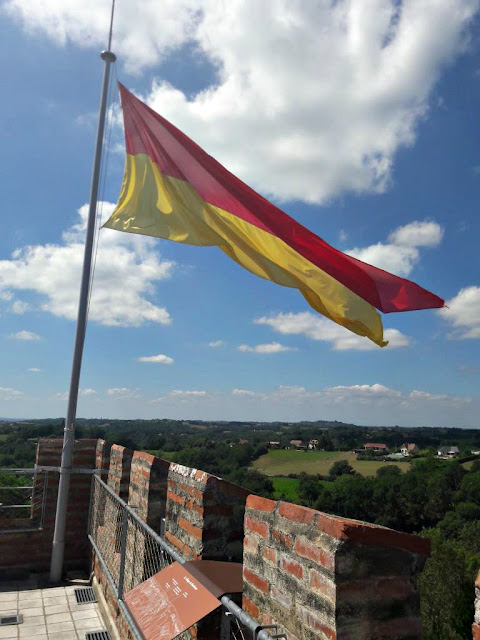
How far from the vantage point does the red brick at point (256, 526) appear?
2.47m

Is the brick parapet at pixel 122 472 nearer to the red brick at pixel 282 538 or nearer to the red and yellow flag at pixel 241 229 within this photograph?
the red and yellow flag at pixel 241 229

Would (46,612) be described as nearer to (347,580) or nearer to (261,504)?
(261,504)

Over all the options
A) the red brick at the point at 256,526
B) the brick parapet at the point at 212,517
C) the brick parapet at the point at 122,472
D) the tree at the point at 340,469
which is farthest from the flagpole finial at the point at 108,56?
the tree at the point at 340,469

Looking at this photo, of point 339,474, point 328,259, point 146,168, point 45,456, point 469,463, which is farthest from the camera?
point 469,463

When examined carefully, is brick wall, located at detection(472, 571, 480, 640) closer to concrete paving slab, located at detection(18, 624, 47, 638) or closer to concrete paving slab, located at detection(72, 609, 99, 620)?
→ concrete paving slab, located at detection(18, 624, 47, 638)

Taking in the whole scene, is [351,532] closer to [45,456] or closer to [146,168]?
[146,168]

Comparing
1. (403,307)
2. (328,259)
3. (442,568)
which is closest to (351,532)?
(403,307)

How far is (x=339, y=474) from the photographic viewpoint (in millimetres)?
83125

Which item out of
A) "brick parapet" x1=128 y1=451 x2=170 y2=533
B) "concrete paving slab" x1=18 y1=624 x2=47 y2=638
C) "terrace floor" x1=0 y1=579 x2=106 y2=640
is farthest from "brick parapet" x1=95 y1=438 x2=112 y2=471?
"brick parapet" x1=128 y1=451 x2=170 y2=533

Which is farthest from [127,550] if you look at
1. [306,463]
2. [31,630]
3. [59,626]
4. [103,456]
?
[306,463]

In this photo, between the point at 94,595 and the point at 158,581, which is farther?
the point at 94,595

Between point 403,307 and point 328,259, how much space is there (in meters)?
0.90

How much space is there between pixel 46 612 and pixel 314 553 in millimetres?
4536

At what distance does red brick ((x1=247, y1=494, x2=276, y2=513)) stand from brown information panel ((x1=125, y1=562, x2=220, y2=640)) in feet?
1.45
